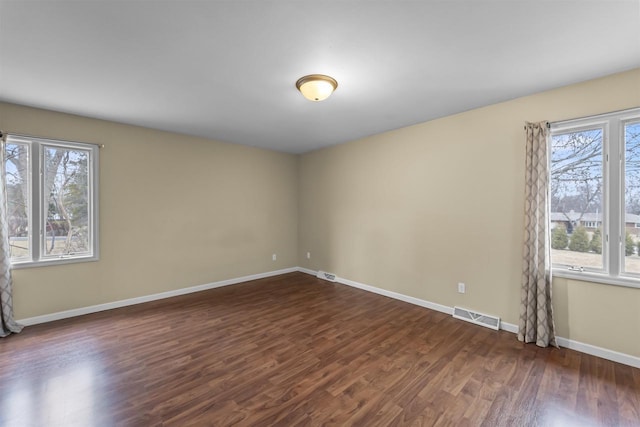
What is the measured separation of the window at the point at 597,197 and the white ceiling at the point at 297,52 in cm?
53

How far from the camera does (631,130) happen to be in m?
2.38

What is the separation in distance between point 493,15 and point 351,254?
3.69m

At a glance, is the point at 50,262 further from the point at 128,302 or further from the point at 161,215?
the point at 161,215

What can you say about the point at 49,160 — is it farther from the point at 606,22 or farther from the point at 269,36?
the point at 606,22

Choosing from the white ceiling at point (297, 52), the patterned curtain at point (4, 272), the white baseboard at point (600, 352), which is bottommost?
Answer: the white baseboard at point (600, 352)

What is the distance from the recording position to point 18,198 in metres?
3.10

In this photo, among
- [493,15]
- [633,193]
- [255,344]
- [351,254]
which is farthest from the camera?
[351,254]

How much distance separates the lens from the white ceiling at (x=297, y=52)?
1.64 m

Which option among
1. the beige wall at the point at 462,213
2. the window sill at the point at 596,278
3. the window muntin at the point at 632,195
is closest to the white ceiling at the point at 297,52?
the beige wall at the point at 462,213

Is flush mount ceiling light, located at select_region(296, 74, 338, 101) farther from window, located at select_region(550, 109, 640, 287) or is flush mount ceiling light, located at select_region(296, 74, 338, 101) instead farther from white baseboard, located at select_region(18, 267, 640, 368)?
white baseboard, located at select_region(18, 267, 640, 368)

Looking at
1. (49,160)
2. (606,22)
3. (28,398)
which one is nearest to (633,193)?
(606,22)

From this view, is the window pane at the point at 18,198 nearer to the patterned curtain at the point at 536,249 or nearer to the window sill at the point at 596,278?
the patterned curtain at the point at 536,249

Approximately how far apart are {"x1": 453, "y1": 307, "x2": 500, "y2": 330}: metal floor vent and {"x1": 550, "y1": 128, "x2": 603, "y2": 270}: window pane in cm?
92

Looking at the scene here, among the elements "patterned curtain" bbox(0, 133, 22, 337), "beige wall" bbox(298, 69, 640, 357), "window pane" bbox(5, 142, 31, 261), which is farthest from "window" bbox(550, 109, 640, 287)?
"window pane" bbox(5, 142, 31, 261)
